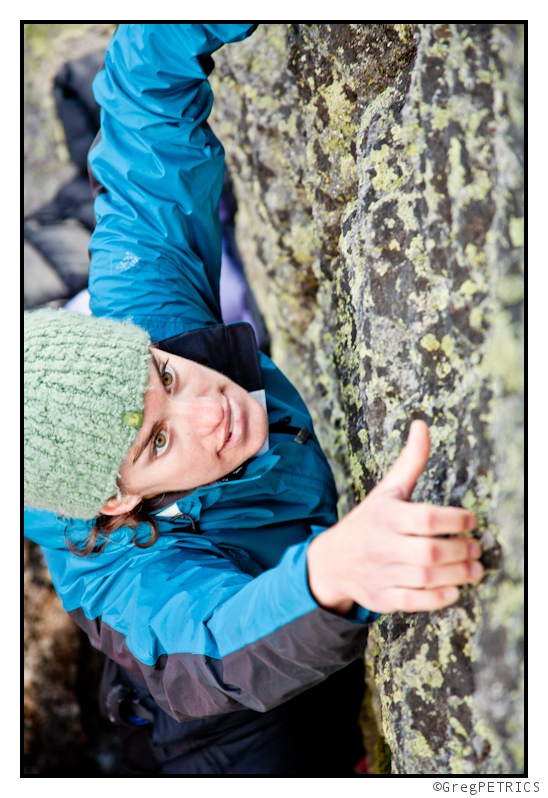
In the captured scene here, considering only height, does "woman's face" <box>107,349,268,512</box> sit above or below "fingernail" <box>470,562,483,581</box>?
above

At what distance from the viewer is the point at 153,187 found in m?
2.27

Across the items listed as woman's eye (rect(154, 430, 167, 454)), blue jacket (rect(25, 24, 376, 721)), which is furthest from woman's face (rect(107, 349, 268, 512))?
blue jacket (rect(25, 24, 376, 721))

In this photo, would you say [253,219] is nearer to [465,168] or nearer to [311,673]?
[465,168]

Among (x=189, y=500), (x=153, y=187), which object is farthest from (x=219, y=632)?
(x=153, y=187)

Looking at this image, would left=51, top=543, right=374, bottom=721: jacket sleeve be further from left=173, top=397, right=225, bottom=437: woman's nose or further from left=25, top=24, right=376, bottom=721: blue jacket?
left=173, top=397, right=225, bottom=437: woman's nose

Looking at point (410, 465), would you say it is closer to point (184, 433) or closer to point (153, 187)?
point (184, 433)

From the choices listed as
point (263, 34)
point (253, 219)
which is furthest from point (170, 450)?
point (263, 34)

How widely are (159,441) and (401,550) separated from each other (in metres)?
0.99

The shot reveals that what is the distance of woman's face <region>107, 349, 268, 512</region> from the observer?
1.73 meters

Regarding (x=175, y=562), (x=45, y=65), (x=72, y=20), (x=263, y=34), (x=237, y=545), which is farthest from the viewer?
(x=45, y=65)

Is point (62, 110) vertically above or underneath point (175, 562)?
above

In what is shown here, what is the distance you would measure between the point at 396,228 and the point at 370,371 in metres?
0.44

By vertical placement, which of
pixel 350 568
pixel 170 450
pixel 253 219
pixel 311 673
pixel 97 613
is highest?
pixel 253 219

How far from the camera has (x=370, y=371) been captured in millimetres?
1672
